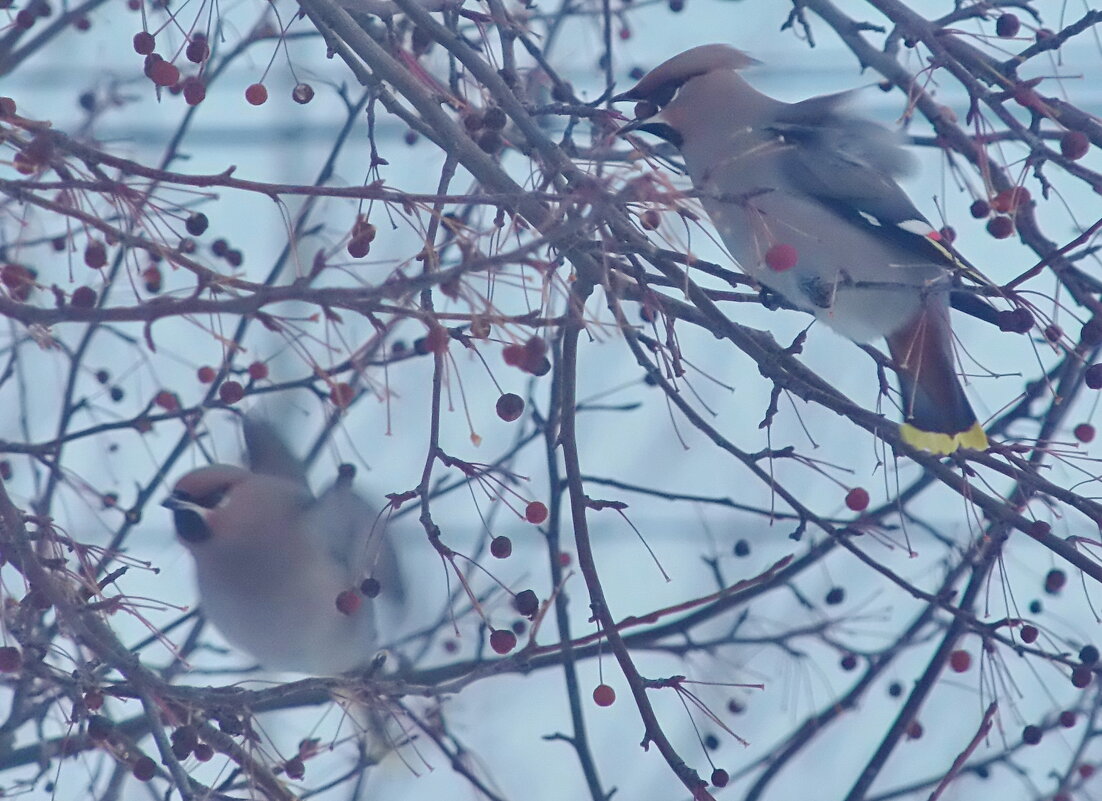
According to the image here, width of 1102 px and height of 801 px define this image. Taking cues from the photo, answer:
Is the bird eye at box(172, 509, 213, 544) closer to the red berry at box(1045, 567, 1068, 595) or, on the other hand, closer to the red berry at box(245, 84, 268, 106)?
the red berry at box(245, 84, 268, 106)

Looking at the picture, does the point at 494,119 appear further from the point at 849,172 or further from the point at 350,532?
the point at 350,532

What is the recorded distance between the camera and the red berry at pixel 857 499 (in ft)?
9.18

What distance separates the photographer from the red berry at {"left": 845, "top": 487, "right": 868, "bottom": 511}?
110 inches

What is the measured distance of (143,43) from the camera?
2658mm

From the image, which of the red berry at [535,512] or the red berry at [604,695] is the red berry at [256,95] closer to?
the red berry at [535,512]

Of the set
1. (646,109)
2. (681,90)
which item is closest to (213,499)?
(646,109)

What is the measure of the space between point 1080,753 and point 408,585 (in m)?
1.84

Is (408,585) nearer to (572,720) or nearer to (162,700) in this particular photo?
(572,720)

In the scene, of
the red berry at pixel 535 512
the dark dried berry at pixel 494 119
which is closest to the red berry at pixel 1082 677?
the red berry at pixel 535 512

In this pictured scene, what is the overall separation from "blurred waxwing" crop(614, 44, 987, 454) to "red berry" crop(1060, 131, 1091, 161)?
690 millimetres

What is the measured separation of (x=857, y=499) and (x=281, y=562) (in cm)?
188

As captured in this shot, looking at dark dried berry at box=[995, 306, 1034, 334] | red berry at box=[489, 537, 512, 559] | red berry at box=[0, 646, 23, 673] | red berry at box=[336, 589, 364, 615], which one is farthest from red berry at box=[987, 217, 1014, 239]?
red berry at box=[0, 646, 23, 673]

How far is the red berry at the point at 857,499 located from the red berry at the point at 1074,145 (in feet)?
2.58

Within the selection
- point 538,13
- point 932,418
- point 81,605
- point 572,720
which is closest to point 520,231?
point 81,605
